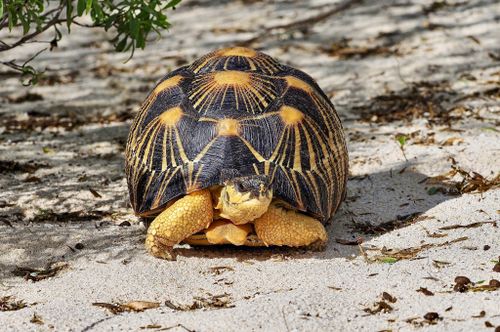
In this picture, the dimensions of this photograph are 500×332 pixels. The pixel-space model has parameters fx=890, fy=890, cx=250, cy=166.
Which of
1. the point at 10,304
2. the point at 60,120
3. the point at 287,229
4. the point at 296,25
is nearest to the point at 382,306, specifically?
the point at 287,229

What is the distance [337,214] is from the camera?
16.4 ft

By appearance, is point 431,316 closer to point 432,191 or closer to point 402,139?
point 432,191

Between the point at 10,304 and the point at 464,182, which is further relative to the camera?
the point at 464,182

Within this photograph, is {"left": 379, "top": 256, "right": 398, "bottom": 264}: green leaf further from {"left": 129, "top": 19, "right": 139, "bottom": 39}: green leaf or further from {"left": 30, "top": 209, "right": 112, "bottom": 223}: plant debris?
{"left": 129, "top": 19, "right": 139, "bottom": 39}: green leaf

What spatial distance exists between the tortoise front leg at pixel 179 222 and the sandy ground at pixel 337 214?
0.31ft

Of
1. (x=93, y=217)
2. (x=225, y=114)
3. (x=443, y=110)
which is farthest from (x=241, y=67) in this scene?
(x=443, y=110)

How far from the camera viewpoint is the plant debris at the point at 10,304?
3.71 m

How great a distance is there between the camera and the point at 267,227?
4.21 meters

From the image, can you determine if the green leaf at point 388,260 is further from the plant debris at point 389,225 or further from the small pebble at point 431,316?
the small pebble at point 431,316

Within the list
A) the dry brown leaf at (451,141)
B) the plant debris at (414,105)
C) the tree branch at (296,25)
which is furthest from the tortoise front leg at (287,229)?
the tree branch at (296,25)

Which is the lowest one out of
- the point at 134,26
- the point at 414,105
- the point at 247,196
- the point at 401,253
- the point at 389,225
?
the point at 414,105

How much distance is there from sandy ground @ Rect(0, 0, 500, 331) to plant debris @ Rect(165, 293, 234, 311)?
0.03ft

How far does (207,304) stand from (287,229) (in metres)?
0.71

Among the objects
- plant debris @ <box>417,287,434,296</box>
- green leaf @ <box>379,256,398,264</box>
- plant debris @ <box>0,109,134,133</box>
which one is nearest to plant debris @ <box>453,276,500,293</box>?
plant debris @ <box>417,287,434,296</box>
